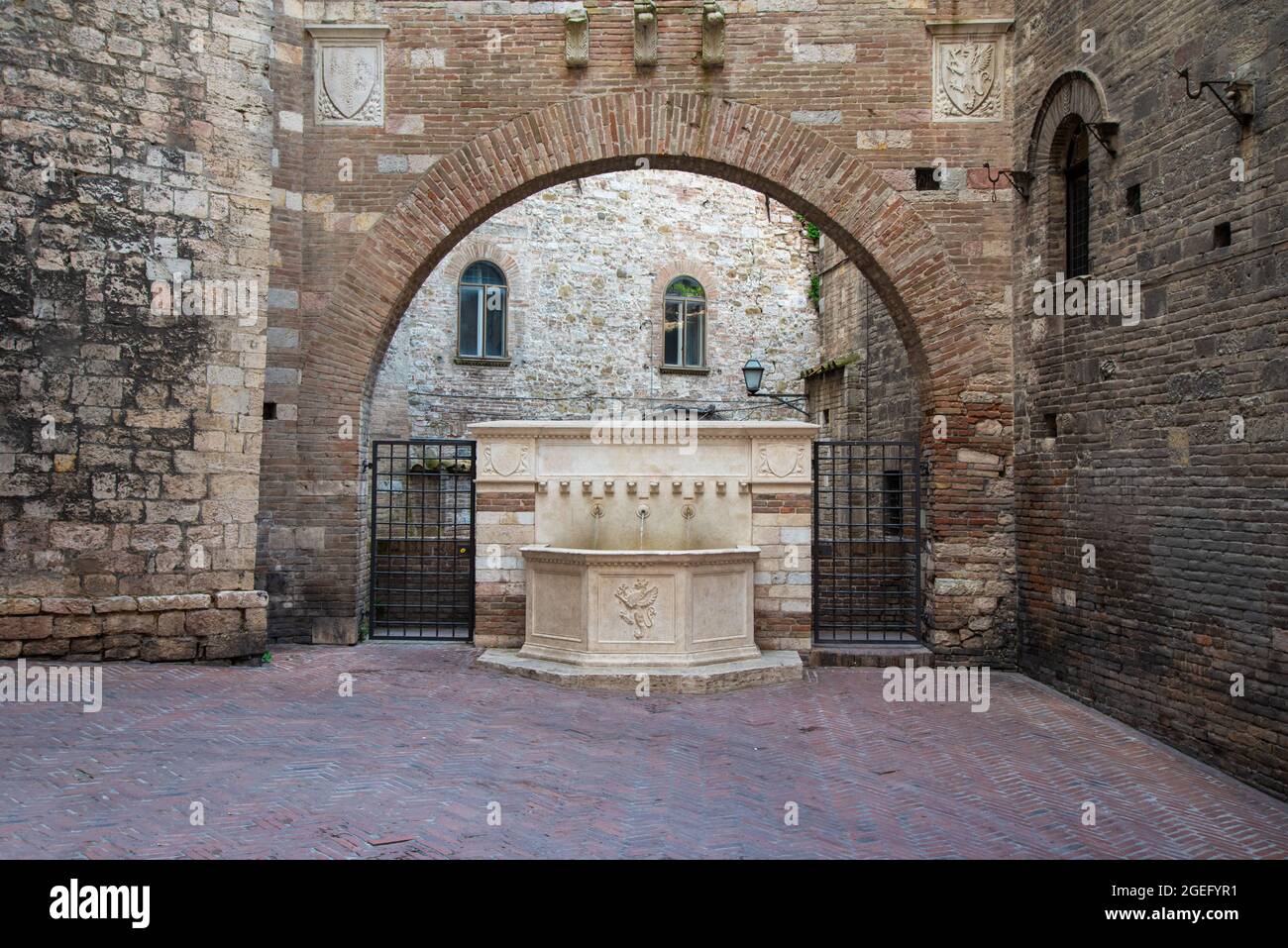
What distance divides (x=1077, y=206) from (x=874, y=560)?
4352mm

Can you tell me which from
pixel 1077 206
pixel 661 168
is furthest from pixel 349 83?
pixel 1077 206

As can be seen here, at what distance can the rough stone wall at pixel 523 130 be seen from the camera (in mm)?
9422

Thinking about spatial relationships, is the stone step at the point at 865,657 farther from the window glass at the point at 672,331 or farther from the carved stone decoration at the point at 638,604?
the window glass at the point at 672,331

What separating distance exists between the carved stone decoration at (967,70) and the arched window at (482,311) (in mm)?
10117

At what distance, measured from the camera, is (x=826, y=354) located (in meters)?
16.9

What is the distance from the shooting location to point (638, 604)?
811 cm

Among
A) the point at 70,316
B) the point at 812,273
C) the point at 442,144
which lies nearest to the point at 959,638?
the point at 442,144

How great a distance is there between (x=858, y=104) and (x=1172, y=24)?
3213mm

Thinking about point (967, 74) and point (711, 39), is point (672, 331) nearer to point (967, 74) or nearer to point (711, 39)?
point (711, 39)

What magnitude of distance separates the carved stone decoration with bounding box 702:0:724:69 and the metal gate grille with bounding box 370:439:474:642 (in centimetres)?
444

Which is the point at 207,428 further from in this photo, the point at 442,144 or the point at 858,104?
the point at 858,104

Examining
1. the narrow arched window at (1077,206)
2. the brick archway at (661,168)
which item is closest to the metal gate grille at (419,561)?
the brick archway at (661,168)

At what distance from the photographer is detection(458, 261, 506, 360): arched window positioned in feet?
58.6

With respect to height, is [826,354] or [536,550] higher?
[826,354]
